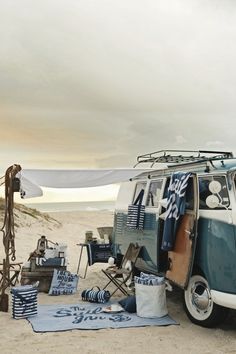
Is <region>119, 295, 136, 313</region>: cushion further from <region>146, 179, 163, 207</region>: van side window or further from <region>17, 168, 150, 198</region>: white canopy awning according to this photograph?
<region>17, 168, 150, 198</region>: white canopy awning

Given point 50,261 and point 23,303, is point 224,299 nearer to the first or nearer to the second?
→ point 23,303

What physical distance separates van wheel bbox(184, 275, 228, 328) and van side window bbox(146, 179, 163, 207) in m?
1.75

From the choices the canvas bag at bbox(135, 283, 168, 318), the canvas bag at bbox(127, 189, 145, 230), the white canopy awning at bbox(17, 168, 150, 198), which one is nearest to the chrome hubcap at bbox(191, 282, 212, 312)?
the canvas bag at bbox(135, 283, 168, 318)

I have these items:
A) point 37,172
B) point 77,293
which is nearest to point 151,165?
point 37,172

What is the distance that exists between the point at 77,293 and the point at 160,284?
2.50m

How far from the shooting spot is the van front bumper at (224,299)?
5.91m

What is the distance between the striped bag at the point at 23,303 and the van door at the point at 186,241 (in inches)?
85.2

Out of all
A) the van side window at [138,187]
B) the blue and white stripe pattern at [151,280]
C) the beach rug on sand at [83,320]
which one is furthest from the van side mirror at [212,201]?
the van side window at [138,187]

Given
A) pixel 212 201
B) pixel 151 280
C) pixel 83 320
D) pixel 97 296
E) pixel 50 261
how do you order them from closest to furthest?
pixel 212 201 → pixel 83 320 → pixel 151 280 → pixel 97 296 → pixel 50 261

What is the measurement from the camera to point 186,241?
6.55 metres

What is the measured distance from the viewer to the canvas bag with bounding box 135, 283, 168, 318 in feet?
23.1

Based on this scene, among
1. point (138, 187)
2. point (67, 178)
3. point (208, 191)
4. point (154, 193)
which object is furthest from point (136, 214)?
point (208, 191)

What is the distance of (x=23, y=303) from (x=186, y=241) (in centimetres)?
267

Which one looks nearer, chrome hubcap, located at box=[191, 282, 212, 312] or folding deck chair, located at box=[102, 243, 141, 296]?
chrome hubcap, located at box=[191, 282, 212, 312]
